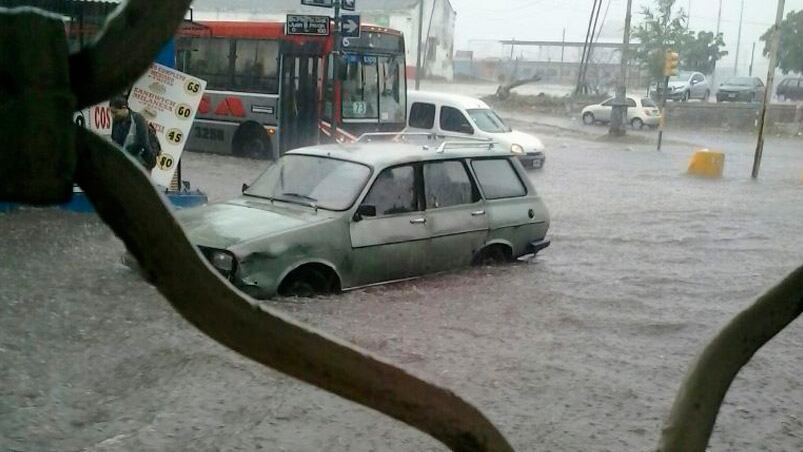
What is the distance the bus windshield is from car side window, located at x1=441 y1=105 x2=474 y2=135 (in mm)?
2103

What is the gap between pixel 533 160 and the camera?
21266 mm

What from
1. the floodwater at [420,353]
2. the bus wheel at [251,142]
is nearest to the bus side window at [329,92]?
the bus wheel at [251,142]

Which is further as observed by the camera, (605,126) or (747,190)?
(605,126)

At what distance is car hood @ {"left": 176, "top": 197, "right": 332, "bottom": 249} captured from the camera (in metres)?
7.00

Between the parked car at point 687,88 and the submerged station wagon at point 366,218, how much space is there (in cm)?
3710

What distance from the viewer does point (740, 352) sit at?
6.48 feet

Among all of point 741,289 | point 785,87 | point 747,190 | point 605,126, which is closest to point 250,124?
point 747,190

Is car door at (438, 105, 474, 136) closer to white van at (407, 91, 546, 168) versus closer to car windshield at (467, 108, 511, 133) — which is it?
white van at (407, 91, 546, 168)

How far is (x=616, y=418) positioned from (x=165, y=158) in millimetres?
7601

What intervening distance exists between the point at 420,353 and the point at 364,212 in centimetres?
165

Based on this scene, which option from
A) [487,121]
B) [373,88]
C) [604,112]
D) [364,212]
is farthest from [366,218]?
[604,112]

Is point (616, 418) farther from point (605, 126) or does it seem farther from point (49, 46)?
point (605, 126)

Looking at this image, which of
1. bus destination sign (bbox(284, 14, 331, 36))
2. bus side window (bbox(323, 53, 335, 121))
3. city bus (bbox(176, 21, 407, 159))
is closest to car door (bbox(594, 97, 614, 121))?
city bus (bbox(176, 21, 407, 159))

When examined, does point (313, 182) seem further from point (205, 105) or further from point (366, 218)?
point (205, 105)
